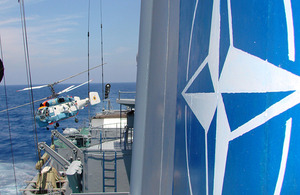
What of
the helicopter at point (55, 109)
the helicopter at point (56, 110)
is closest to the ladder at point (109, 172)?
the helicopter at point (55, 109)

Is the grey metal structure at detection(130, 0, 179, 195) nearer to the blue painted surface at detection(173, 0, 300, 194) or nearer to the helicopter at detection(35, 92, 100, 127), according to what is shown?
the blue painted surface at detection(173, 0, 300, 194)

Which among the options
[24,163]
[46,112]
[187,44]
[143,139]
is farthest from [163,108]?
[24,163]

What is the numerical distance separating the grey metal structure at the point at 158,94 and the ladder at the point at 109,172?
9.67m

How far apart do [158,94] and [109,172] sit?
33.8 feet

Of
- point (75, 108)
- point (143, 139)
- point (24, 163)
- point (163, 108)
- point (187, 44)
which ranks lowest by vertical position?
point (24, 163)

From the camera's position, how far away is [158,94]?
226 cm

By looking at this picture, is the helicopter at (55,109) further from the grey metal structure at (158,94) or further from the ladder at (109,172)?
the grey metal structure at (158,94)

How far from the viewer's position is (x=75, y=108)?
87.0 feet

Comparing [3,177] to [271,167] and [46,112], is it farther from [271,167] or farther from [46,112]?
[271,167]

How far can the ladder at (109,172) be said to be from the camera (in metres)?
11.8

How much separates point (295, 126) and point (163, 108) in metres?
1.51

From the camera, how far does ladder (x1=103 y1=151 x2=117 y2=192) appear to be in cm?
1175

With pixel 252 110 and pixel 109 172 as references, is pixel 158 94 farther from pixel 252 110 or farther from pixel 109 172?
pixel 109 172

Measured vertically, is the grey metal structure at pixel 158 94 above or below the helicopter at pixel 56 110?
above
